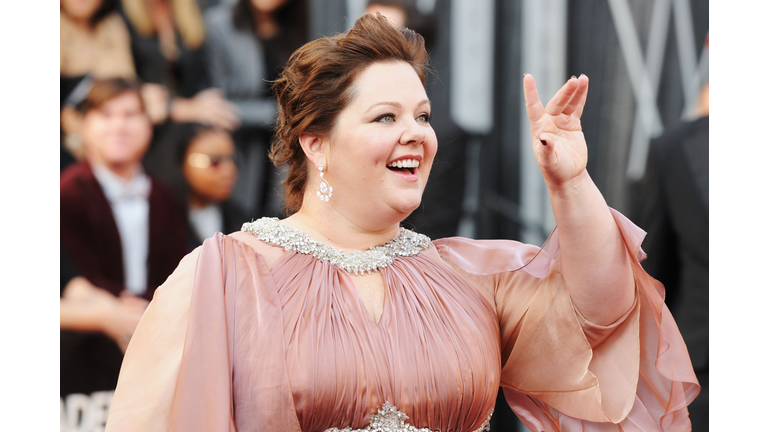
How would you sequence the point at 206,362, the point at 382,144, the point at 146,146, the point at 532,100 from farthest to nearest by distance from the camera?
the point at 146,146
the point at 382,144
the point at 532,100
the point at 206,362

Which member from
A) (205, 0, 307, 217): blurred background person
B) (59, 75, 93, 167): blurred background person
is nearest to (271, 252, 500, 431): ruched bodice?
(205, 0, 307, 217): blurred background person

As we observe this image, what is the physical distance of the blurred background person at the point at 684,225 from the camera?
3105 millimetres

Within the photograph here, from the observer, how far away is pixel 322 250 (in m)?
1.76

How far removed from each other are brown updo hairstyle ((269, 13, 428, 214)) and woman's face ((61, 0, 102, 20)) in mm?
1687

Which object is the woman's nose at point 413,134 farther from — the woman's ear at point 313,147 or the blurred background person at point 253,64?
the blurred background person at point 253,64

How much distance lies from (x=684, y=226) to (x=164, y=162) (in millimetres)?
2454

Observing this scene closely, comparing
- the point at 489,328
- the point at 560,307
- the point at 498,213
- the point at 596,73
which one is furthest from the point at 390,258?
the point at 596,73

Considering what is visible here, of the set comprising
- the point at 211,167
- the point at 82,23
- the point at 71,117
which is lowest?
the point at 211,167

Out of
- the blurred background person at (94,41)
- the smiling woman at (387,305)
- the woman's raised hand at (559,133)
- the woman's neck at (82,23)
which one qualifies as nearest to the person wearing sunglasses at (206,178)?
the blurred background person at (94,41)

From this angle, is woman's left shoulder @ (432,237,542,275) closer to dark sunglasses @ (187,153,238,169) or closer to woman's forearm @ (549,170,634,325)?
woman's forearm @ (549,170,634,325)

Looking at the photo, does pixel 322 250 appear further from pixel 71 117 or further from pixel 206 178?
pixel 71 117

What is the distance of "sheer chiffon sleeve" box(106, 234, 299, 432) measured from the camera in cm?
146

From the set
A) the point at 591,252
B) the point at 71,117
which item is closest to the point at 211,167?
the point at 71,117

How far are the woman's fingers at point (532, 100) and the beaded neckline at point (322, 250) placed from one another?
52cm
